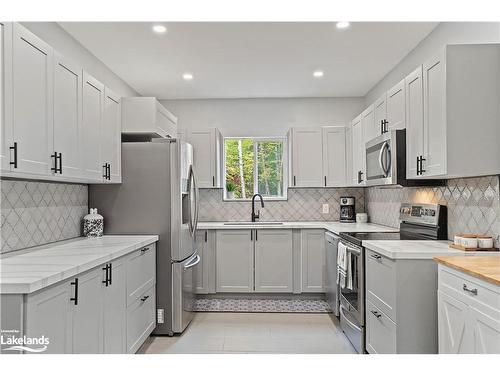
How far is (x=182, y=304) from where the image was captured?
3.48 m

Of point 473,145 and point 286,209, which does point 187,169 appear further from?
point 473,145

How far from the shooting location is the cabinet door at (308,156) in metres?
4.86

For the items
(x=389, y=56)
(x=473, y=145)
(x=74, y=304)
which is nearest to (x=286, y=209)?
(x=389, y=56)

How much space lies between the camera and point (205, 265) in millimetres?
4531

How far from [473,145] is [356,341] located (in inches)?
67.7

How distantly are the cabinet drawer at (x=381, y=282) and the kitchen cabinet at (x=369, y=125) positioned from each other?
1.38 m

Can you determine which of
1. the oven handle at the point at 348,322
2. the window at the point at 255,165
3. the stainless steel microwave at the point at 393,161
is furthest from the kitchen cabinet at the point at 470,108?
the window at the point at 255,165

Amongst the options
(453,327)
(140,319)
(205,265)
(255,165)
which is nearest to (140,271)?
(140,319)

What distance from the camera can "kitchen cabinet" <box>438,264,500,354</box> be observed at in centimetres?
159

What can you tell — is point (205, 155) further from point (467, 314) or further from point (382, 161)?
point (467, 314)

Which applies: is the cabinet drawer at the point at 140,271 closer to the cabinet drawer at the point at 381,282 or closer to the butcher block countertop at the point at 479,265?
the cabinet drawer at the point at 381,282

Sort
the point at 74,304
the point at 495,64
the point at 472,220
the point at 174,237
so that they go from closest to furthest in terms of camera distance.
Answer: the point at 74,304
the point at 495,64
the point at 472,220
the point at 174,237

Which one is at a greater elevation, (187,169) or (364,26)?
(364,26)

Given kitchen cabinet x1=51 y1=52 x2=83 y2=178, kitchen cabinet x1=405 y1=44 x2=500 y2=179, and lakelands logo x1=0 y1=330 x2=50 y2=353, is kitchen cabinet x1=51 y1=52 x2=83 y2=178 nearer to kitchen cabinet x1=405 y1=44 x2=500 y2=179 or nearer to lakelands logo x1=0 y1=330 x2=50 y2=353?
lakelands logo x1=0 y1=330 x2=50 y2=353
